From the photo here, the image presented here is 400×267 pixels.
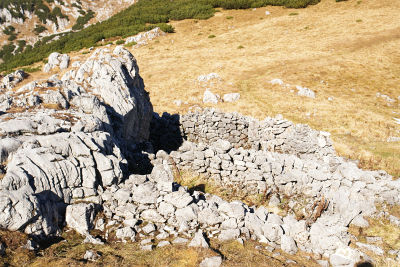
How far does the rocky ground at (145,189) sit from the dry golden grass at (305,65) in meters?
5.60

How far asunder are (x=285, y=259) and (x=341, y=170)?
7.85m

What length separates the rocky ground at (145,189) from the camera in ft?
30.3

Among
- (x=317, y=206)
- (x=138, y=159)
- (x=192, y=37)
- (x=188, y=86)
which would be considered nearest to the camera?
(x=317, y=206)

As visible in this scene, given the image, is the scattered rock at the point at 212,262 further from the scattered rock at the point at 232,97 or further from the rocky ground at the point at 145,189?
the scattered rock at the point at 232,97

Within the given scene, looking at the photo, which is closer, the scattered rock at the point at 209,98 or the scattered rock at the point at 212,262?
the scattered rock at the point at 212,262

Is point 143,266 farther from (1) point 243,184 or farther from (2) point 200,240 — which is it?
(1) point 243,184

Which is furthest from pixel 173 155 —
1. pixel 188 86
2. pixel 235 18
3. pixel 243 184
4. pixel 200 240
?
pixel 235 18

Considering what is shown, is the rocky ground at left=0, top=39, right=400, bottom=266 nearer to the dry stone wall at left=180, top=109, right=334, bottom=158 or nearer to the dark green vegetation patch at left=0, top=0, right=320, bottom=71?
the dry stone wall at left=180, top=109, right=334, bottom=158

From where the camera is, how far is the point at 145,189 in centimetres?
1086

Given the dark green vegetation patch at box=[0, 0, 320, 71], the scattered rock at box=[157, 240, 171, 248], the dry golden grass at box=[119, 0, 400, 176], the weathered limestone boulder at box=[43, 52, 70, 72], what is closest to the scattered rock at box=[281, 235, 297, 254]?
the scattered rock at box=[157, 240, 171, 248]

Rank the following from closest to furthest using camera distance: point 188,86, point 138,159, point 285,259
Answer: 1. point 285,259
2. point 138,159
3. point 188,86

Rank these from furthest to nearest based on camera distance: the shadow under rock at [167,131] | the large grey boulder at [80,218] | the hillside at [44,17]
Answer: the hillside at [44,17] → the shadow under rock at [167,131] → the large grey boulder at [80,218]

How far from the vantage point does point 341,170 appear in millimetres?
14391

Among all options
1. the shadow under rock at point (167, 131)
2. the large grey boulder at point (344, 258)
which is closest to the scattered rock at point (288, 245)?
the large grey boulder at point (344, 258)
